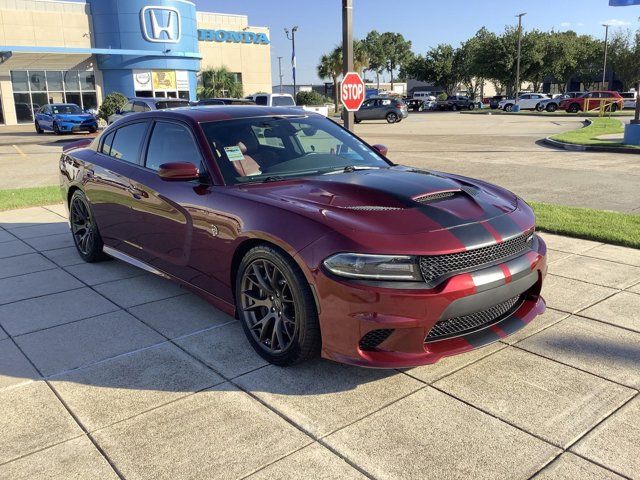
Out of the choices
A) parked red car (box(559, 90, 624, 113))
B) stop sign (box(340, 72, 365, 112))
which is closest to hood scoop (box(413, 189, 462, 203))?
stop sign (box(340, 72, 365, 112))

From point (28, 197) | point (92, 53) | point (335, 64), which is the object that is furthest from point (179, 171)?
point (335, 64)

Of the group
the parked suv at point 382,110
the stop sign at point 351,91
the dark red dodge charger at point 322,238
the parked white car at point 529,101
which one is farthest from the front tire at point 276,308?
the parked white car at point 529,101

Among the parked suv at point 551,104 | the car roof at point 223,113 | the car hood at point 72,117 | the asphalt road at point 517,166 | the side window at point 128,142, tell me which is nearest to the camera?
the car roof at point 223,113

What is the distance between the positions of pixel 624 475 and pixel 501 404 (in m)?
0.71

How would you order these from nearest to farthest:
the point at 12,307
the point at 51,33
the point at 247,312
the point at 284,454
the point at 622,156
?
the point at 284,454, the point at 247,312, the point at 12,307, the point at 622,156, the point at 51,33

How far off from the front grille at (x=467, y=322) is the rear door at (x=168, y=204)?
170cm

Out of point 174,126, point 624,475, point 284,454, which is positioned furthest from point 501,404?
point 174,126

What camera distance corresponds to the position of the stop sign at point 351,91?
9.42m

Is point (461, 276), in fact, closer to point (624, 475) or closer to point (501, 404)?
point (501, 404)

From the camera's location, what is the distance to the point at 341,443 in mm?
2768

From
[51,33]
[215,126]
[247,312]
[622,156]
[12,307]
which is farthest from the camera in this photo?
[51,33]

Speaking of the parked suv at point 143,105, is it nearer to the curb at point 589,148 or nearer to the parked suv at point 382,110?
the curb at point 589,148

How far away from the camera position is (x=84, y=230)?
6.04 meters

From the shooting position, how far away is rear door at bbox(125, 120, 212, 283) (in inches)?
163
